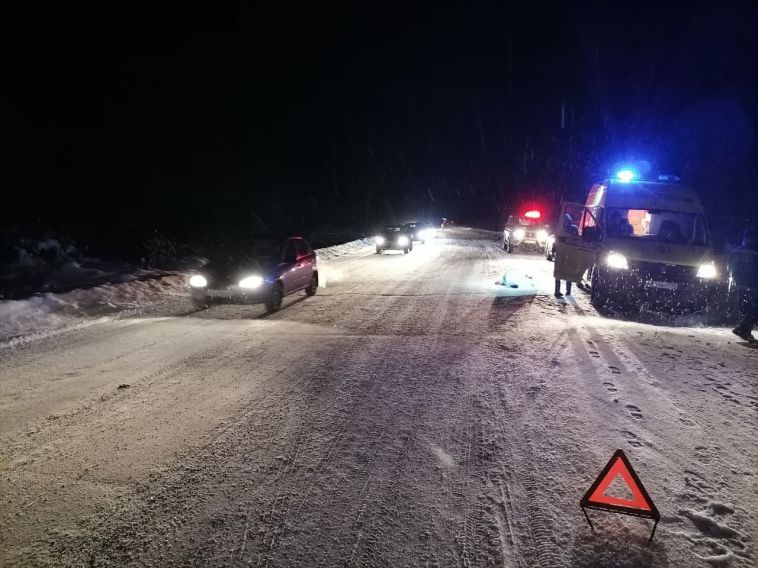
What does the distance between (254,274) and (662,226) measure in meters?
9.50

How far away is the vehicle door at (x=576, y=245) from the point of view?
1127 cm

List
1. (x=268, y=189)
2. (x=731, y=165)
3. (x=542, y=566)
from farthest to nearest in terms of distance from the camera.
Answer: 1. (x=268, y=189)
2. (x=731, y=165)
3. (x=542, y=566)

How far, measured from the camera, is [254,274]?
10.2 m

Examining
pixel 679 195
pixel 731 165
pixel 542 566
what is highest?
pixel 731 165

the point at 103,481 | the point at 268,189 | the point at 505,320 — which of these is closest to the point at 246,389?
the point at 103,481

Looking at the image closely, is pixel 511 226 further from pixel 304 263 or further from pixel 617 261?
pixel 304 263

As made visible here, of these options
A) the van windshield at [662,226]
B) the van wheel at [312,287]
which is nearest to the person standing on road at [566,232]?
the van windshield at [662,226]

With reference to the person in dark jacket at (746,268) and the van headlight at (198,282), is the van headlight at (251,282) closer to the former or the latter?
the van headlight at (198,282)

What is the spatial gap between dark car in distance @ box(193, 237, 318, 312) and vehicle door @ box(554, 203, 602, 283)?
21.0 feet

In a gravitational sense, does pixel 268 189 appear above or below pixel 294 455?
above

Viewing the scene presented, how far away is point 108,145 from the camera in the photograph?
34750mm

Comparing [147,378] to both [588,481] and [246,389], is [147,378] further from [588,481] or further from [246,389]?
[588,481]

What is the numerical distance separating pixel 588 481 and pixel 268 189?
54.8 metres

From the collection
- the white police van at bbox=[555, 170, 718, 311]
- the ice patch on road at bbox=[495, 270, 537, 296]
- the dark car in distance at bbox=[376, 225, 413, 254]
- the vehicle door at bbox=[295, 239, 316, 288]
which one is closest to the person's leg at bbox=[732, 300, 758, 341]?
the white police van at bbox=[555, 170, 718, 311]
